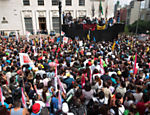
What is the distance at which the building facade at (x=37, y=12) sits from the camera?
2323cm

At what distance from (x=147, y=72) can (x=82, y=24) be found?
11451mm

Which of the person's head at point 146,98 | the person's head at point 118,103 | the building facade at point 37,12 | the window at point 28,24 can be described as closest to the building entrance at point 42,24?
the building facade at point 37,12

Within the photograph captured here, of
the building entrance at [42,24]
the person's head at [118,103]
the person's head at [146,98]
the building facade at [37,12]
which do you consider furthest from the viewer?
the building entrance at [42,24]

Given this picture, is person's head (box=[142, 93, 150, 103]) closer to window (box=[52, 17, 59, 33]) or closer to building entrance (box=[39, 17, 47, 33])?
building entrance (box=[39, 17, 47, 33])

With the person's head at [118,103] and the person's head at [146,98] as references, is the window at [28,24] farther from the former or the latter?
the person's head at [146,98]

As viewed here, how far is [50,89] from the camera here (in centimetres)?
430

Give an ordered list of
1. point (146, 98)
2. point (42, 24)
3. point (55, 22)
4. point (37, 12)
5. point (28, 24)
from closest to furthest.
→ point (146, 98) < point (37, 12) < point (28, 24) < point (55, 22) < point (42, 24)

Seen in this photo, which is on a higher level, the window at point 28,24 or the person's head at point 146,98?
the window at point 28,24

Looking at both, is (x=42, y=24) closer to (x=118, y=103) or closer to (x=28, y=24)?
(x=28, y=24)

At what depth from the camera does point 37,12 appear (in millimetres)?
24062

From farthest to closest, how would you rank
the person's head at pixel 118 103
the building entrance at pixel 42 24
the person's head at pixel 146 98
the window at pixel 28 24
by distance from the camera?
the building entrance at pixel 42 24
the window at pixel 28 24
the person's head at pixel 146 98
the person's head at pixel 118 103

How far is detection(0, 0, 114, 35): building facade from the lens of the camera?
23.2 metres

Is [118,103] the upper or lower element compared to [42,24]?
lower

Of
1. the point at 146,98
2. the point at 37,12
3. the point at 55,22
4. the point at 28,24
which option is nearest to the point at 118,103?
the point at 146,98
